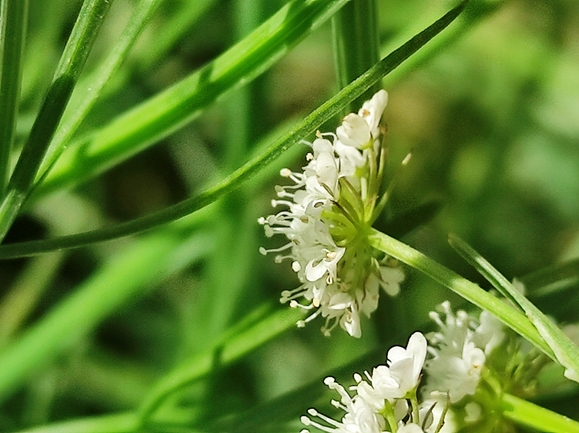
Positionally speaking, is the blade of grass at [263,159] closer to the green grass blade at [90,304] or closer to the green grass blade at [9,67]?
the green grass blade at [9,67]

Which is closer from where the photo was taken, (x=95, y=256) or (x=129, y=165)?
(x=95, y=256)

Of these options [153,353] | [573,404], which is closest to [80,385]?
[153,353]

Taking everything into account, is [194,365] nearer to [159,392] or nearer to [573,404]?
[159,392]

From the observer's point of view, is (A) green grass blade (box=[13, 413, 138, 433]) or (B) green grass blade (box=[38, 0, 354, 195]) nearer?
(B) green grass blade (box=[38, 0, 354, 195])

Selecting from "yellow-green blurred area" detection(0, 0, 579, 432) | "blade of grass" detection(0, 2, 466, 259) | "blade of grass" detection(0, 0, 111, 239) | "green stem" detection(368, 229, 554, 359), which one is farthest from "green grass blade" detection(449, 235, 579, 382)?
"yellow-green blurred area" detection(0, 0, 579, 432)

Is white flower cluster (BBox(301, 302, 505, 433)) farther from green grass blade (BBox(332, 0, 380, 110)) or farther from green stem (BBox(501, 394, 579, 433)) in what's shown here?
green grass blade (BBox(332, 0, 380, 110))

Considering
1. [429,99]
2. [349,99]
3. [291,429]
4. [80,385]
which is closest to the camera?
[349,99]
